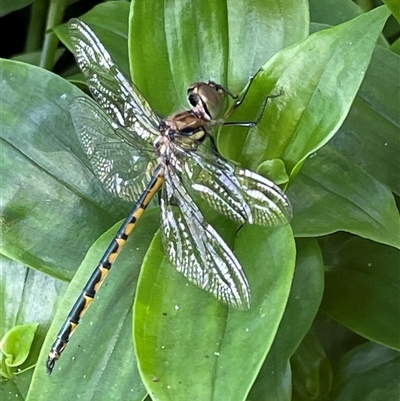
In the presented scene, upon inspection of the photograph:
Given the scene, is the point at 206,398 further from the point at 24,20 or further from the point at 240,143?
the point at 24,20

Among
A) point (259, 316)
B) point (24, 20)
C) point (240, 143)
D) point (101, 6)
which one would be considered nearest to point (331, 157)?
point (240, 143)

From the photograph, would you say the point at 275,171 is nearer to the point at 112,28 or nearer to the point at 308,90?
the point at 308,90

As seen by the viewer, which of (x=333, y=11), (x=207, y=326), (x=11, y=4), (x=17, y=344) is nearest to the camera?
(x=207, y=326)

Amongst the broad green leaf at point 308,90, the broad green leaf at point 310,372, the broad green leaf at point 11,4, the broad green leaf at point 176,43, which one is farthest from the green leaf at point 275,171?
the broad green leaf at point 11,4

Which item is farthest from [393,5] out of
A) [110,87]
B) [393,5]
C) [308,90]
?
[110,87]

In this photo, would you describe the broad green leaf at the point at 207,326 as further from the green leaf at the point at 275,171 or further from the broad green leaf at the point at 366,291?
the broad green leaf at the point at 366,291

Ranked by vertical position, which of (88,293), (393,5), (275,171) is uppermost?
(393,5)
